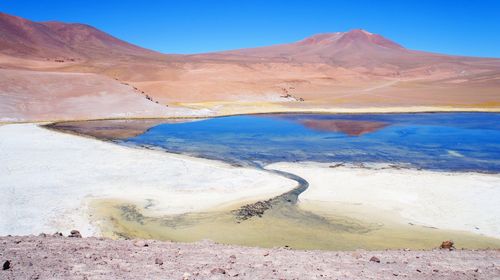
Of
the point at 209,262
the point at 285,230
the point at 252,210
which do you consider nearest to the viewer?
the point at 209,262

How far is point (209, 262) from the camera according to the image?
243 inches

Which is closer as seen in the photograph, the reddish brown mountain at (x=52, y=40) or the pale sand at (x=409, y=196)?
the pale sand at (x=409, y=196)

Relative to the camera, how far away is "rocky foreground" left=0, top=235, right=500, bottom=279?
5641 mm

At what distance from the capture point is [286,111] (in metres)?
40.4

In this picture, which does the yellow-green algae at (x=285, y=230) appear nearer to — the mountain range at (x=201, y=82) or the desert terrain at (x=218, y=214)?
the desert terrain at (x=218, y=214)

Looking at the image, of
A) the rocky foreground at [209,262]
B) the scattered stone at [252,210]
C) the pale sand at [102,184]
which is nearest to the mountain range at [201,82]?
the pale sand at [102,184]

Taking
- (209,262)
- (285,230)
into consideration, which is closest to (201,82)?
(285,230)

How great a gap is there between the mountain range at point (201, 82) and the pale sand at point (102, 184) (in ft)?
56.0

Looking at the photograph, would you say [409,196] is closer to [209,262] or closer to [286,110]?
[209,262]

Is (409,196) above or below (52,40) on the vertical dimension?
below

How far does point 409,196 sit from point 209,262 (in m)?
7.54

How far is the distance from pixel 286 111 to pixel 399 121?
10352 millimetres

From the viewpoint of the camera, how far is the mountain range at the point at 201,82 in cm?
3691

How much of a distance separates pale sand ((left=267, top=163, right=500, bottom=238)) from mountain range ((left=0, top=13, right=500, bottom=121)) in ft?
80.9
